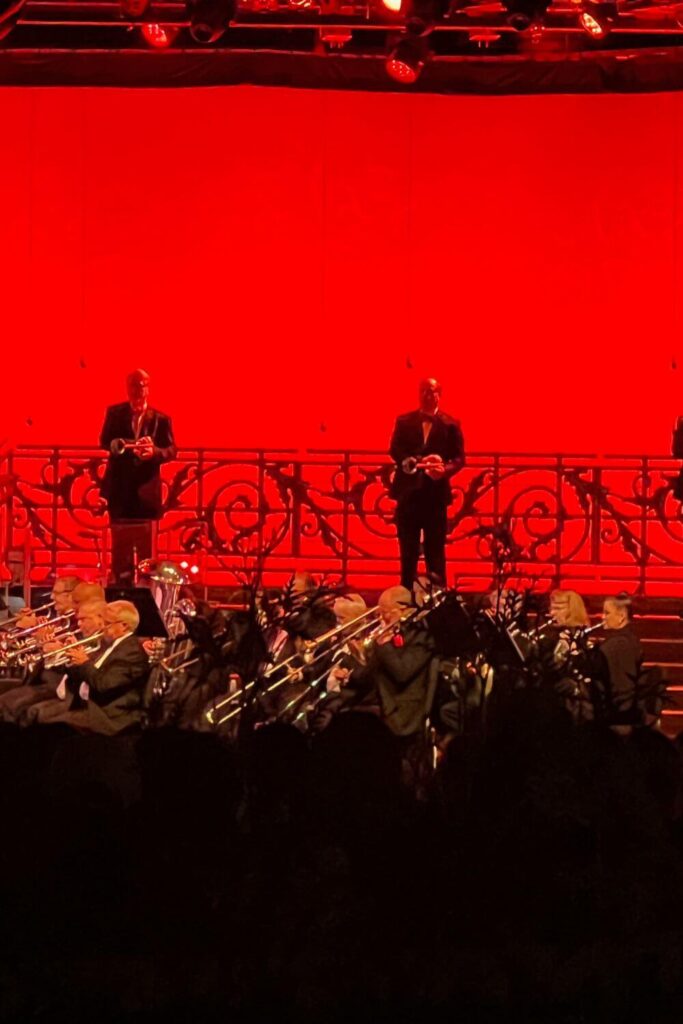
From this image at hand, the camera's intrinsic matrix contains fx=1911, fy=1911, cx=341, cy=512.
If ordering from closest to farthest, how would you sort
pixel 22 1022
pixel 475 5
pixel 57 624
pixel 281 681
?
pixel 22 1022 → pixel 281 681 → pixel 57 624 → pixel 475 5

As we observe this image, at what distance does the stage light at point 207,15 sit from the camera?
10461 millimetres

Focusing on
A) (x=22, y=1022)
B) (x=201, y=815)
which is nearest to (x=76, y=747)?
(x=201, y=815)

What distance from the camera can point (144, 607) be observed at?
9023 millimetres

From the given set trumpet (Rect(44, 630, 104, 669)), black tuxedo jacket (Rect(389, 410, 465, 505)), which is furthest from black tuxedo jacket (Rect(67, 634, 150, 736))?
black tuxedo jacket (Rect(389, 410, 465, 505))

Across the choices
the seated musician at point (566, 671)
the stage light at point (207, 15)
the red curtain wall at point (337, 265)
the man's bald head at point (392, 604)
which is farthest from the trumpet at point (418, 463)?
the seated musician at point (566, 671)

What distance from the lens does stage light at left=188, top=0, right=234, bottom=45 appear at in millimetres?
10461

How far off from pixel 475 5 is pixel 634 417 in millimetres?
4012

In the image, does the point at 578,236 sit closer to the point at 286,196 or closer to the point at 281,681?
the point at 286,196

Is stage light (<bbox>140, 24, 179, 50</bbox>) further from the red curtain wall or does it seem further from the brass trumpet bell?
the brass trumpet bell

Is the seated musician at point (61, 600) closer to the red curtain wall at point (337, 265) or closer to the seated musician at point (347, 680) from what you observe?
the seated musician at point (347, 680)

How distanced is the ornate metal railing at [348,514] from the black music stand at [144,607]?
291 cm

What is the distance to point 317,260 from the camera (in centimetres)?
1512

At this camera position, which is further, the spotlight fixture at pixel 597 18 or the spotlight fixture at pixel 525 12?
the spotlight fixture at pixel 597 18

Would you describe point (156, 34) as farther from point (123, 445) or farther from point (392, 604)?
point (392, 604)
